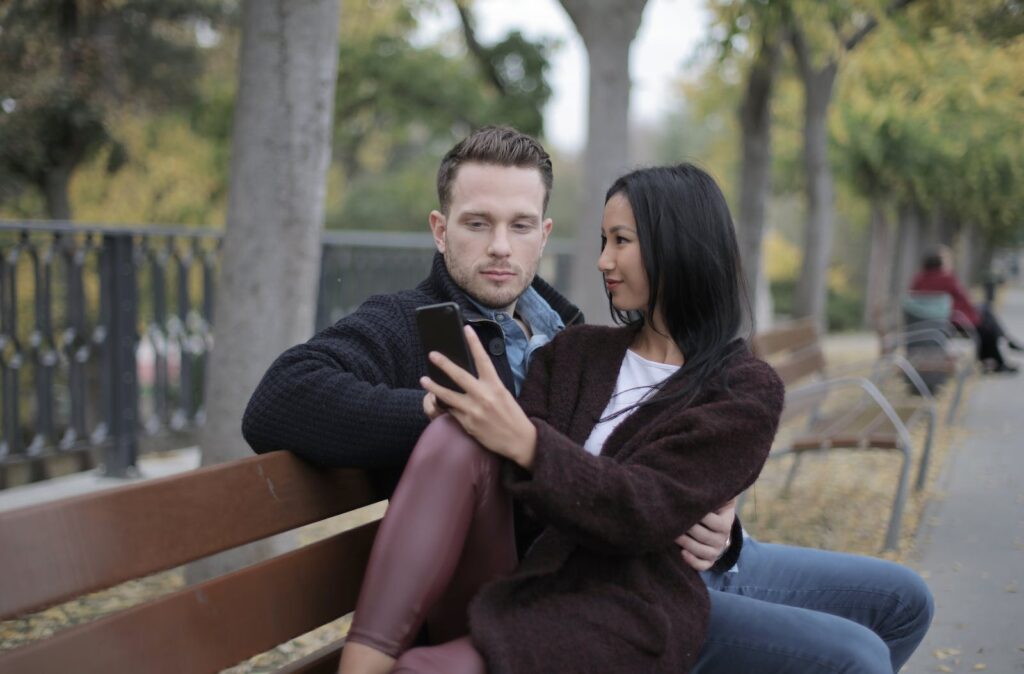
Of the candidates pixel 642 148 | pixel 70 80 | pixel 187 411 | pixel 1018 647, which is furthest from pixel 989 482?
pixel 642 148

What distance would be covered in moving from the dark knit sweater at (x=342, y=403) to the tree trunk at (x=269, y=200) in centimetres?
199

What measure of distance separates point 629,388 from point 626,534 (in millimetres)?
493

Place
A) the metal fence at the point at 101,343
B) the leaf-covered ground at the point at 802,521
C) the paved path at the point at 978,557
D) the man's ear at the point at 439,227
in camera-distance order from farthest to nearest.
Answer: the metal fence at the point at 101,343 → the leaf-covered ground at the point at 802,521 → the paved path at the point at 978,557 → the man's ear at the point at 439,227

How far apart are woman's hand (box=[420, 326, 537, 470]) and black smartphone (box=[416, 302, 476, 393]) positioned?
14 mm

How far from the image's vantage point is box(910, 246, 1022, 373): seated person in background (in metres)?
11.1

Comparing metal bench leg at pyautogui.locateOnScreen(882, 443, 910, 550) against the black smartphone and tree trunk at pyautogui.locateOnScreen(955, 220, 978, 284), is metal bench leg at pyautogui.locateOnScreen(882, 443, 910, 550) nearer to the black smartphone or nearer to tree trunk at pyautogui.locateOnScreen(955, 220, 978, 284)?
the black smartphone

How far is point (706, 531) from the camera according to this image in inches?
93.5

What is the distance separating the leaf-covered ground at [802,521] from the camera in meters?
4.29

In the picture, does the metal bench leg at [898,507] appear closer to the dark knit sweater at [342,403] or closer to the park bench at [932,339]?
the dark knit sweater at [342,403]

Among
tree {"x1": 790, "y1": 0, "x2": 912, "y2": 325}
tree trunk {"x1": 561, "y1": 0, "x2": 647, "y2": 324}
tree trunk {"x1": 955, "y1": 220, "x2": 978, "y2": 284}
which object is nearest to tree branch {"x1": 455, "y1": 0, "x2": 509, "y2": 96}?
tree {"x1": 790, "y1": 0, "x2": 912, "y2": 325}

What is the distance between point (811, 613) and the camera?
7.93ft

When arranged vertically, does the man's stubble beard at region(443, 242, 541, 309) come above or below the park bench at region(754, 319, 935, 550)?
above

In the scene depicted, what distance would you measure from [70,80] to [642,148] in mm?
75496

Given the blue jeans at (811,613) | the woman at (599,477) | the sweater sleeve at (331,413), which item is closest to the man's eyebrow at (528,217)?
the woman at (599,477)
